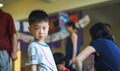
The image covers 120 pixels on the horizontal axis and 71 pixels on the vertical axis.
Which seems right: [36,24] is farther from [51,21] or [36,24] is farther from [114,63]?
[51,21]

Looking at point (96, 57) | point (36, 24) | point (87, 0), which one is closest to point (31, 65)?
point (36, 24)

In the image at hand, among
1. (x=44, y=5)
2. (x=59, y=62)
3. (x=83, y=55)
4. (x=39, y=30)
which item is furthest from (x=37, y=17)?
(x=44, y=5)

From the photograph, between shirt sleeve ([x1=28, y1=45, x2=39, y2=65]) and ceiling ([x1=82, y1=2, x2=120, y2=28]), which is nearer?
shirt sleeve ([x1=28, y1=45, x2=39, y2=65])

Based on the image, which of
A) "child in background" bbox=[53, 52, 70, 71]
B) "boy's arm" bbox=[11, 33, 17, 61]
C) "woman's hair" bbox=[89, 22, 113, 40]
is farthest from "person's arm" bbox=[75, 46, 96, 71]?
"child in background" bbox=[53, 52, 70, 71]

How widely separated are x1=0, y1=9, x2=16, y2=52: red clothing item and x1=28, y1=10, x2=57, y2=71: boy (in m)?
0.54

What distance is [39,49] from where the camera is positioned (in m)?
1.90

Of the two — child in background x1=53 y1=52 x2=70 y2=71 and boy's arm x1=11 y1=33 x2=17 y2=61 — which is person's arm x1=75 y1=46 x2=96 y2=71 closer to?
boy's arm x1=11 y1=33 x2=17 y2=61

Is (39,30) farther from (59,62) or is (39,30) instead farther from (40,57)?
(59,62)

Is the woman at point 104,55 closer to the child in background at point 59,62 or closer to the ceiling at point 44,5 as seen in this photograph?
the child in background at point 59,62

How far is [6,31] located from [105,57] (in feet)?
2.86

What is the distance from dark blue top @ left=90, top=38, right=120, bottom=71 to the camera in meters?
2.16

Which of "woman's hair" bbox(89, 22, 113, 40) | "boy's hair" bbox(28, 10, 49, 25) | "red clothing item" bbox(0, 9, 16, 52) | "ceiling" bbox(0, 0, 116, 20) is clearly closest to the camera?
"boy's hair" bbox(28, 10, 49, 25)

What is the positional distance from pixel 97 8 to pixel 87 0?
556 mm

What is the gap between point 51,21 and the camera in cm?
616
